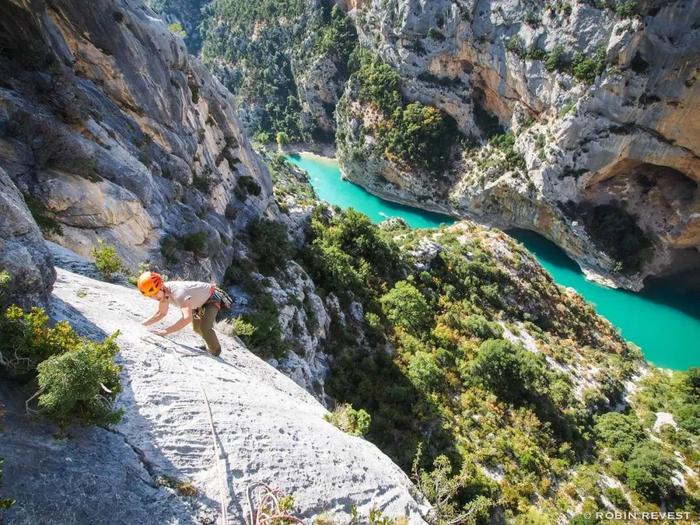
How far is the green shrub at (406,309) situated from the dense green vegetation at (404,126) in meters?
35.9

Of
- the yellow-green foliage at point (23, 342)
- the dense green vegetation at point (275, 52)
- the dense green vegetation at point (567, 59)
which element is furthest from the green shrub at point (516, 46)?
the yellow-green foliage at point (23, 342)

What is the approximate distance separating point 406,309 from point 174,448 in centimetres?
1724

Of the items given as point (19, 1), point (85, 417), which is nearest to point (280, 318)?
point (85, 417)

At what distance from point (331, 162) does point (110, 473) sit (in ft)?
227

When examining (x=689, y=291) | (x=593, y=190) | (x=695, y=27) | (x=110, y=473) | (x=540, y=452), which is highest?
(x=695, y=27)

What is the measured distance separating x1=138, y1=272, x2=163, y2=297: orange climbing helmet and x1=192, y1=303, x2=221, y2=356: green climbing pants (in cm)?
91

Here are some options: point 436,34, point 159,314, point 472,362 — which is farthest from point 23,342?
point 436,34

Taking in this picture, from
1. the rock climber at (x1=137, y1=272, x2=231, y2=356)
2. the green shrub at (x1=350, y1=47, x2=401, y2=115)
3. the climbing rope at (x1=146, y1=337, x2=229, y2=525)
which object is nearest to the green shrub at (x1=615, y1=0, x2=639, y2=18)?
the green shrub at (x1=350, y1=47, x2=401, y2=115)

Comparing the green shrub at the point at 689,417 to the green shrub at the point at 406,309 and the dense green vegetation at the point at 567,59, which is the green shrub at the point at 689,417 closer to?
the green shrub at the point at 406,309

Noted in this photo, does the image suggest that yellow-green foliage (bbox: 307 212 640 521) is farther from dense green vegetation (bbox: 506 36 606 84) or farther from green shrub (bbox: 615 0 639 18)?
green shrub (bbox: 615 0 639 18)

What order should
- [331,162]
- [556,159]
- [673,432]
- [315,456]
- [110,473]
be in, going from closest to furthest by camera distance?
[110,473] → [315,456] → [673,432] → [556,159] → [331,162]

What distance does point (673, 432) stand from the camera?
21.8 metres

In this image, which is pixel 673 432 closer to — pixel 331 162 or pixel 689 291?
pixel 689 291

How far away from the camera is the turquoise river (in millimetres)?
36438
